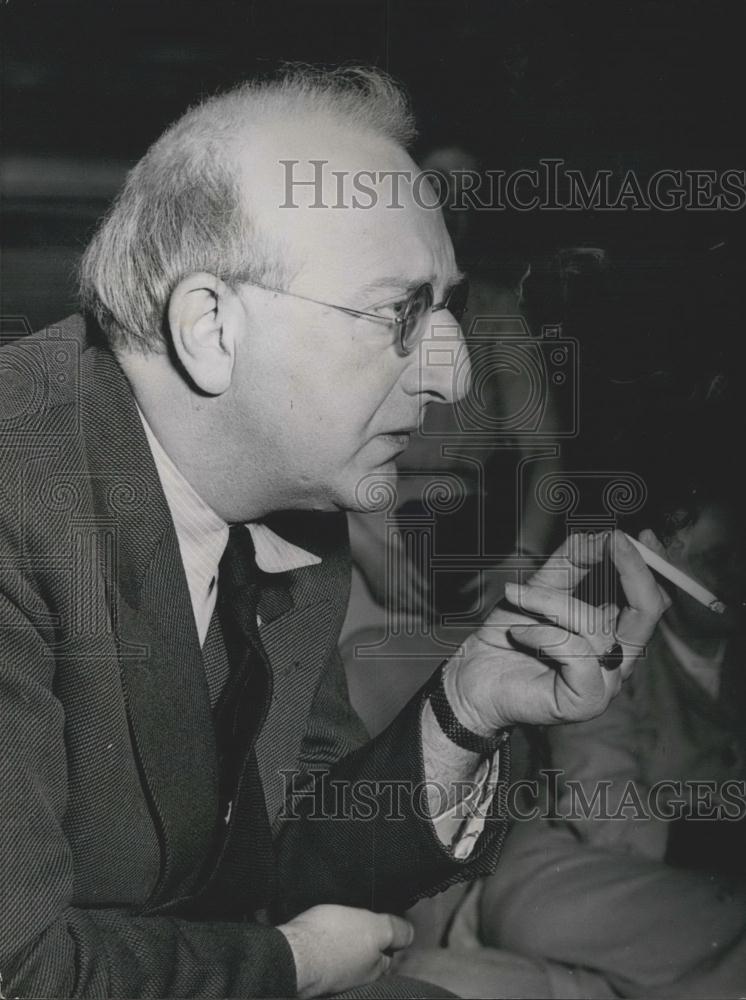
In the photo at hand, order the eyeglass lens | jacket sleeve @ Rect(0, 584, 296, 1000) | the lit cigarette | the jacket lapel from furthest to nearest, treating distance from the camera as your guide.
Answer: the lit cigarette < the eyeglass lens < the jacket lapel < jacket sleeve @ Rect(0, 584, 296, 1000)

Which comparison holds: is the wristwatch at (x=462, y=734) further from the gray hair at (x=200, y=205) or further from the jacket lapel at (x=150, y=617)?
the gray hair at (x=200, y=205)

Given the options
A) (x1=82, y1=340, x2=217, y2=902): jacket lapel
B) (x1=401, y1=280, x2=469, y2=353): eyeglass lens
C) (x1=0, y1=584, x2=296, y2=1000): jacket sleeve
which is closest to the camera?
(x1=0, y1=584, x2=296, y2=1000): jacket sleeve

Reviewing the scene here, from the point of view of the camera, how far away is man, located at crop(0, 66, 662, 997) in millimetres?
1138

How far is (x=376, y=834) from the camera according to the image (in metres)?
1.46

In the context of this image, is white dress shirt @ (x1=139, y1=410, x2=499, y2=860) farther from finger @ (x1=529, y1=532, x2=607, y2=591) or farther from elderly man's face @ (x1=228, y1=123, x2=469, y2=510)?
finger @ (x1=529, y1=532, x2=607, y2=591)

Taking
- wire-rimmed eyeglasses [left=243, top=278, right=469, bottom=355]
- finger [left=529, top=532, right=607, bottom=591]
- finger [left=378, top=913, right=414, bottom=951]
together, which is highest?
wire-rimmed eyeglasses [left=243, top=278, right=469, bottom=355]

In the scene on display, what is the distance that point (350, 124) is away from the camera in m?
1.34

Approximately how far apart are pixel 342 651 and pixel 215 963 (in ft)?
2.04

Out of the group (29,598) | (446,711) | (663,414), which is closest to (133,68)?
(29,598)

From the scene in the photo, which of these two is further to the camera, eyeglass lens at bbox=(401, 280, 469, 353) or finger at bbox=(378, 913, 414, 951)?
finger at bbox=(378, 913, 414, 951)

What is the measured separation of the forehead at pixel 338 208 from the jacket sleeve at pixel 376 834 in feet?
2.04

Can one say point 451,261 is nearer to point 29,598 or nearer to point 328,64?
point 328,64

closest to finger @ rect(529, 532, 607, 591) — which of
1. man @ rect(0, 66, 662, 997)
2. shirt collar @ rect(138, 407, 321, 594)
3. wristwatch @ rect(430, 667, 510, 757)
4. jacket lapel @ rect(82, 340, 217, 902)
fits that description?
man @ rect(0, 66, 662, 997)

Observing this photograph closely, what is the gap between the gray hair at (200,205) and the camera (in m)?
1.26
